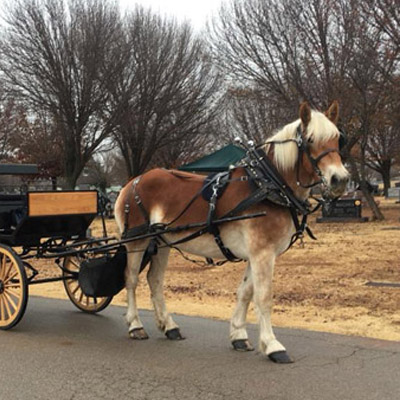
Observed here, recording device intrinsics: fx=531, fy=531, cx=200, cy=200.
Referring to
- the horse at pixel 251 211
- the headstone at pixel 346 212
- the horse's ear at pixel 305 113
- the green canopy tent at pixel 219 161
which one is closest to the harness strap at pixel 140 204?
the horse at pixel 251 211

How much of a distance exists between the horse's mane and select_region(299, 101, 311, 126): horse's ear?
0.04 metres

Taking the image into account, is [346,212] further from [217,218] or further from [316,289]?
[217,218]

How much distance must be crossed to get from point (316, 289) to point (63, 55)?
20695 mm

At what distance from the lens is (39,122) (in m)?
37.1

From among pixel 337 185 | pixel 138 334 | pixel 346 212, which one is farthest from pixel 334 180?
pixel 346 212

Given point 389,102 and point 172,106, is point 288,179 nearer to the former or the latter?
point 389,102

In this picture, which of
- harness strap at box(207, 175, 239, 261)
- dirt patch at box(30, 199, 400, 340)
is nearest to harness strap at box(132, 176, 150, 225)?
harness strap at box(207, 175, 239, 261)

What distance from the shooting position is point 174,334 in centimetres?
592

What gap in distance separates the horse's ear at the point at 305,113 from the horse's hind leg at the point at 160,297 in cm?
232

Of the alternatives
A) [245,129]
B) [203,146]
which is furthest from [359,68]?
[203,146]

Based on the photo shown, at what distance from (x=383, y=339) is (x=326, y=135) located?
2440mm

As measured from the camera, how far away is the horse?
4805 millimetres

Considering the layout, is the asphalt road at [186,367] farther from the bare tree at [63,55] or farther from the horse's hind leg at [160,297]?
the bare tree at [63,55]

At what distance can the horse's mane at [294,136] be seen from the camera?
478 cm
